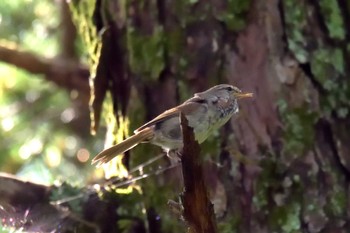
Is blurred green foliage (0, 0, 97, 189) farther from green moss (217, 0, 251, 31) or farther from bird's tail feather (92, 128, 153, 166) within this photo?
bird's tail feather (92, 128, 153, 166)

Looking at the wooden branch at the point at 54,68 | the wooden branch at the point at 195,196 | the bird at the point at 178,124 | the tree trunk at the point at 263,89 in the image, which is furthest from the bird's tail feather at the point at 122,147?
the wooden branch at the point at 54,68

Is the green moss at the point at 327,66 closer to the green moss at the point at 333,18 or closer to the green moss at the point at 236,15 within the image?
the green moss at the point at 333,18

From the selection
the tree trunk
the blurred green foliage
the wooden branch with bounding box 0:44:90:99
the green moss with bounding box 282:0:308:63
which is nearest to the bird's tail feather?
the tree trunk

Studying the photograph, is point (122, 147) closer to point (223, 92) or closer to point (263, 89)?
point (223, 92)

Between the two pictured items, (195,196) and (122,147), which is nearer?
(195,196)

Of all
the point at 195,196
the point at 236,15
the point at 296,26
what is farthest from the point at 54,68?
the point at 195,196

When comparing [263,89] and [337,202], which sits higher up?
[263,89]
